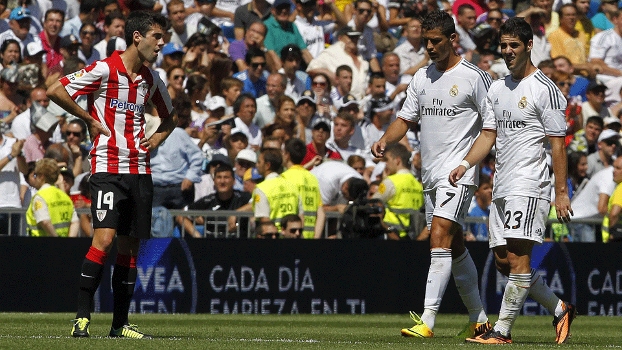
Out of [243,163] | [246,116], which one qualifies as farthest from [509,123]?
[246,116]

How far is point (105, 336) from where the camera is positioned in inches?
399

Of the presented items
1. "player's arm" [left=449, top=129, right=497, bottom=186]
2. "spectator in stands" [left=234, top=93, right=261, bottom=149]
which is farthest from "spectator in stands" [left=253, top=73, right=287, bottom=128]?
"player's arm" [left=449, top=129, right=497, bottom=186]

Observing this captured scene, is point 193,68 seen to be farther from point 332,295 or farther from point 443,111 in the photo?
point 443,111

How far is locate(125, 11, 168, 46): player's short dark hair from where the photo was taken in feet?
32.3

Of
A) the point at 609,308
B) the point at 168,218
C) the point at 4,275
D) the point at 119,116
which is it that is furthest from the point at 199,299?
the point at 119,116

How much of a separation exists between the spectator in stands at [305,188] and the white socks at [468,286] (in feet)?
17.0

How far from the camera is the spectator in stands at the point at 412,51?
21.8 metres

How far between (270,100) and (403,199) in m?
3.83

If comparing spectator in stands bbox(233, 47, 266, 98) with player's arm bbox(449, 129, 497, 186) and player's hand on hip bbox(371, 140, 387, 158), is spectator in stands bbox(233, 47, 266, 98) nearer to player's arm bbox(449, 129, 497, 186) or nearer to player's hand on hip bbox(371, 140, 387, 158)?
player's hand on hip bbox(371, 140, 387, 158)

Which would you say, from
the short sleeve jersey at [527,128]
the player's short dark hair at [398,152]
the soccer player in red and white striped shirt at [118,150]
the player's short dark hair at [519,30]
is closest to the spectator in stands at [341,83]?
the player's short dark hair at [398,152]

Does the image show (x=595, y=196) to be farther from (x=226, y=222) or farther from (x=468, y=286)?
(x=468, y=286)

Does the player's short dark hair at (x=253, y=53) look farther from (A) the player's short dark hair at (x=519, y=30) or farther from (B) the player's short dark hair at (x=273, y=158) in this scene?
(A) the player's short dark hair at (x=519, y=30)

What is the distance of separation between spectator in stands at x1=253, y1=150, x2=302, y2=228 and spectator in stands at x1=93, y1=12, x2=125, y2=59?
14.7 ft

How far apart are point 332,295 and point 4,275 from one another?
394cm
